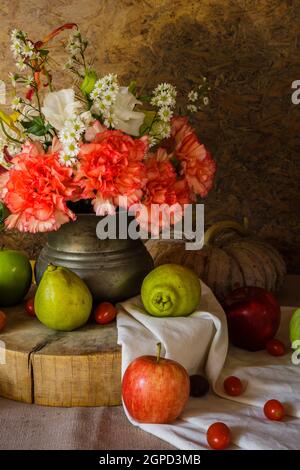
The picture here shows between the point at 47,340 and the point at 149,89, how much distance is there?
1.12 meters

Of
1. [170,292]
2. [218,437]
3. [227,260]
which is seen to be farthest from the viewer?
[227,260]

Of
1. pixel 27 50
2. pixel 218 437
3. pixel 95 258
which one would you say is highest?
pixel 27 50

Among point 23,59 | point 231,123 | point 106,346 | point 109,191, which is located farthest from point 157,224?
point 231,123

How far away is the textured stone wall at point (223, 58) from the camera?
1.95 m

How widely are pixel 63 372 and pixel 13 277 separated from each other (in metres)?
0.31

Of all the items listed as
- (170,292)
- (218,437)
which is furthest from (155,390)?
(170,292)

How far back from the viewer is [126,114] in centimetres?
117

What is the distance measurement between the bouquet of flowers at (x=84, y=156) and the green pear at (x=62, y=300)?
102mm

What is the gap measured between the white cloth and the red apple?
0.02m

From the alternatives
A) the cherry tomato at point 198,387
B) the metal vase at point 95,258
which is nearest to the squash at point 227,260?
the metal vase at point 95,258

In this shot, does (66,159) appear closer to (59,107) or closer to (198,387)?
(59,107)

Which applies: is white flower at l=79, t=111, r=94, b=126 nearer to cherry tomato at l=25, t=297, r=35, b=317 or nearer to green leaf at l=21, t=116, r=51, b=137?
green leaf at l=21, t=116, r=51, b=137

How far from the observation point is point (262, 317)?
4.36 ft

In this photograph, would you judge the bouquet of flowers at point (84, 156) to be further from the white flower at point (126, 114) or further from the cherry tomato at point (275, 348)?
the cherry tomato at point (275, 348)
